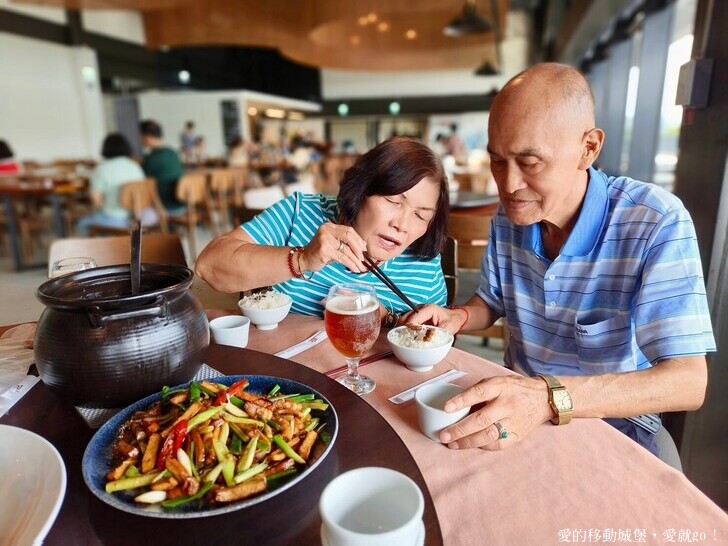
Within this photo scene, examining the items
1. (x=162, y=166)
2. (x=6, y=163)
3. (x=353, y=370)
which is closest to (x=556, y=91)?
(x=353, y=370)

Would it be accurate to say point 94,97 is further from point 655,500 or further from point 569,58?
point 655,500

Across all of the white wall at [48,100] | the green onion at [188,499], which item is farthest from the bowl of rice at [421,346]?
the white wall at [48,100]

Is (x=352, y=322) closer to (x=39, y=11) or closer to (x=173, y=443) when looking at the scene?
(x=173, y=443)

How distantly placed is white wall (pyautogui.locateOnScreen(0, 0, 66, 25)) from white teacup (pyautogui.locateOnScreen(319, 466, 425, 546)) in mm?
12510

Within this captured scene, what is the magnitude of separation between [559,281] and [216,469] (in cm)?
113

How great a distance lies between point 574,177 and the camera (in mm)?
1342

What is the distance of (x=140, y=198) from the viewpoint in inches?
203

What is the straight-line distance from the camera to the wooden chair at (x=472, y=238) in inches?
105

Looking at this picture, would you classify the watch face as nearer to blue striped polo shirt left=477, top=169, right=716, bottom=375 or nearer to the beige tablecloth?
the beige tablecloth

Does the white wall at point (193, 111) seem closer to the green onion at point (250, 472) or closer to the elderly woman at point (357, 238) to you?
the elderly woman at point (357, 238)

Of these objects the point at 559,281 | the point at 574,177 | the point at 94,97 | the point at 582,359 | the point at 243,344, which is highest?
the point at 94,97

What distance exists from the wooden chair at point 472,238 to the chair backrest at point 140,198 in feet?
12.4

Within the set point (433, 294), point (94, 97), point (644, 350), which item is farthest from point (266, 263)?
point (94, 97)

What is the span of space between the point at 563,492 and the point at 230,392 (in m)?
0.60
